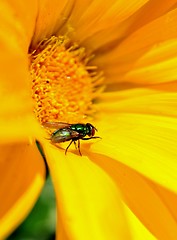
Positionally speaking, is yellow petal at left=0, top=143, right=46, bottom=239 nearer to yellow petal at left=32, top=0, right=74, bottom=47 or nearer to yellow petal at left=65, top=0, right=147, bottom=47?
yellow petal at left=32, top=0, right=74, bottom=47

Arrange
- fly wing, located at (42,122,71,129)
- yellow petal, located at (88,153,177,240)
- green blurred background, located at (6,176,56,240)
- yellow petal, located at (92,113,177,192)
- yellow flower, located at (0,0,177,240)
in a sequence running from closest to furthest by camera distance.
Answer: yellow flower, located at (0,0,177,240)
yellow petal, located at (92,113,177,192)
yellow petal, located at (88,153,177,240)
fly wing, located at (42,122,71,129)
green blurred background, located at (6,176,56,240)

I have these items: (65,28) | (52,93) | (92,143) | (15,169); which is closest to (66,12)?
(65,28)

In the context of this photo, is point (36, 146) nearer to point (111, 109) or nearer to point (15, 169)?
point (15, 169)

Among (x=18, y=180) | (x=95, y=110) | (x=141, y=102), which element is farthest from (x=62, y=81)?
(x=18, y=180)

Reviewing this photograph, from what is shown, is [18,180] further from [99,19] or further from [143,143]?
[99,19]

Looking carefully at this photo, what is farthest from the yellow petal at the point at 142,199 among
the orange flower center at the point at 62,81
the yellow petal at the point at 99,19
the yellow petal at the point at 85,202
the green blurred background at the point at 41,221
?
the green blurred background at the point at 41,221

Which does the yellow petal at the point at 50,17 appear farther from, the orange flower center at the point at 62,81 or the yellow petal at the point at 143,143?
the yellow petal at the point at 143,143

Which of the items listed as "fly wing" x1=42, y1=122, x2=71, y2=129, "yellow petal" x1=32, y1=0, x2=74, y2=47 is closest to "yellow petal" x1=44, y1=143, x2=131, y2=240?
"fly wing" x1=42, y1=122, x2=71, y2=129
